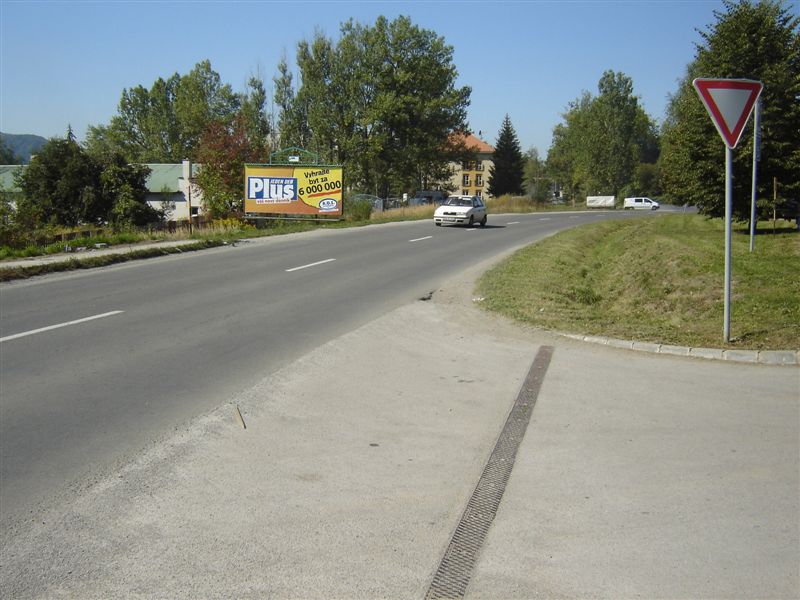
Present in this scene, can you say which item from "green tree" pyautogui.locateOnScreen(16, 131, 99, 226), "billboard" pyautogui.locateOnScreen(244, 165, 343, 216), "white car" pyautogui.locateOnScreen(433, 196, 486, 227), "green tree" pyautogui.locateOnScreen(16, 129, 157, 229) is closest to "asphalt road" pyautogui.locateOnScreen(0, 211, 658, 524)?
"white car" pyautogui.locateOnScreen(433, 196, 486, 227)

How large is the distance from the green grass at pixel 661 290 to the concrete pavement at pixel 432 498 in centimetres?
202

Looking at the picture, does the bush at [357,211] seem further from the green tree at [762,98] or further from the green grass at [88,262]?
the green tree at [762,98]

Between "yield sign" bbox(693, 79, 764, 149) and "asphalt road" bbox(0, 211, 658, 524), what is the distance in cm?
469

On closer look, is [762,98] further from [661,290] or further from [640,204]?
[640,204]

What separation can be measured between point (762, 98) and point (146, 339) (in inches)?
722

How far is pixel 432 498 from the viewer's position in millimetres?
4445

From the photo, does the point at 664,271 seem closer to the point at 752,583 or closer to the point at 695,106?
the point at 695,106

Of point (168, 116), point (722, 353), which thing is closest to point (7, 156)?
point (168, 116)

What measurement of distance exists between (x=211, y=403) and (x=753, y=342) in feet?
20.1

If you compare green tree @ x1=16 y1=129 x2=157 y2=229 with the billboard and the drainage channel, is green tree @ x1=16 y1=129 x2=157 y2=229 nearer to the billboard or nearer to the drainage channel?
the billboard

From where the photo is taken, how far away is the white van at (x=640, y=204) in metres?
76.4

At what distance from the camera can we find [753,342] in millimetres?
8203

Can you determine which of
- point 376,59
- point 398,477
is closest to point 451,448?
point 398,477

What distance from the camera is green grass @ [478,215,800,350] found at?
9.11 m
